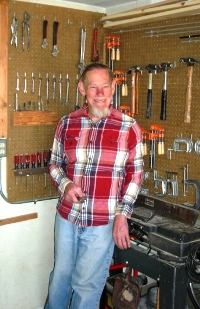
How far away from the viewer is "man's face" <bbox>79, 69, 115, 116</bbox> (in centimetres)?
206

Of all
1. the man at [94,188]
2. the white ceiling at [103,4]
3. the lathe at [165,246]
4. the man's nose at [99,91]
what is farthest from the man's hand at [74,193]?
the white ceiling at [103,4]

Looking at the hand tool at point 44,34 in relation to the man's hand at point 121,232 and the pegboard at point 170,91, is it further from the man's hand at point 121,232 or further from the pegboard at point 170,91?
the man's hand at point 121,232

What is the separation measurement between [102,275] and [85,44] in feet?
4.85

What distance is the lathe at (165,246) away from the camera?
182 centimetres

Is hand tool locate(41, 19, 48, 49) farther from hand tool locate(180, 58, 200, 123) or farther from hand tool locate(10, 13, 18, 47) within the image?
hand tool locate(180, 58, 200, 123)

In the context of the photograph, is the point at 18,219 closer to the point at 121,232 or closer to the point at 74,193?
the point at 74,193

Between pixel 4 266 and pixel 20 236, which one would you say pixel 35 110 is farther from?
pixel 4 266

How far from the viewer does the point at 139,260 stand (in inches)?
78.1

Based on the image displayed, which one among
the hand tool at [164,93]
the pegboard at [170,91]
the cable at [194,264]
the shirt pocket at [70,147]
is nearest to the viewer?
the cable at [194,264]

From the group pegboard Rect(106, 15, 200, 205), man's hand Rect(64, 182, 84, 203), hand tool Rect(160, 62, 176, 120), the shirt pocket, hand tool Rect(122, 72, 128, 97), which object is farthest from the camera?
hand tool Rect(122, 72, 128, 97)

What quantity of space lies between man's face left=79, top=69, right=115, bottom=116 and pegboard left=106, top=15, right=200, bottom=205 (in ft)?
1.51

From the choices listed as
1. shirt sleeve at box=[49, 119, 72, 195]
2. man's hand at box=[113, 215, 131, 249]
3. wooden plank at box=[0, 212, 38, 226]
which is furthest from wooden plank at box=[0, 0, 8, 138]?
man's hand at box=[113, 215, 131, 249]

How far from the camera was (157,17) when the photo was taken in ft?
7.19

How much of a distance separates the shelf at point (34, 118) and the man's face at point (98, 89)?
485 millimetres
